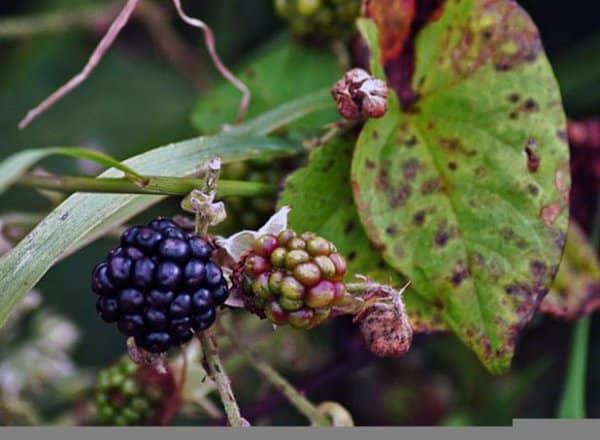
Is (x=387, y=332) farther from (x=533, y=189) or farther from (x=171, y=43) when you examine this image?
(x=171, y=43)

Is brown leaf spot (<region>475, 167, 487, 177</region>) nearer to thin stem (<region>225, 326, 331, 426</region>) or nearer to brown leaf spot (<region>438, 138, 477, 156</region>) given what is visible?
brown leaf spot (<region>438, 138, 477, 156</region>)

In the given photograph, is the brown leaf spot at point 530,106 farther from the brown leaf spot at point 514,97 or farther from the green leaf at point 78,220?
the green leaf at point 78,220

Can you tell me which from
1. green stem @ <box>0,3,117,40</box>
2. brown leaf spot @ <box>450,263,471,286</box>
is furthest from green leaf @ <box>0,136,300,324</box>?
green stem @ <box>0,3,117,40</box>

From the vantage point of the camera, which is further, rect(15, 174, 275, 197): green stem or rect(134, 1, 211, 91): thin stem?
rect(134, 1, 211, 91): thin stem

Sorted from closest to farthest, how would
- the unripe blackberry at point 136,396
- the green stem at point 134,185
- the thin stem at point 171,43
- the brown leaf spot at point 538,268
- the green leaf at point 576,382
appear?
the green stem at point 134,185 → the brown leaf spot at point 538,268 → the unripe blackberry at point 136,396 → the green leaf at point 576,382 → the thin stem at point 171,43

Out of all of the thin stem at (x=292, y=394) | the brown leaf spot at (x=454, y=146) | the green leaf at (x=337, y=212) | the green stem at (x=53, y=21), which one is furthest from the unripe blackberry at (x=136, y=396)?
the green stem at (x=53, y=21)

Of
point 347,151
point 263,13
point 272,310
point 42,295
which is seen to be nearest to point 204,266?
point 272,310
